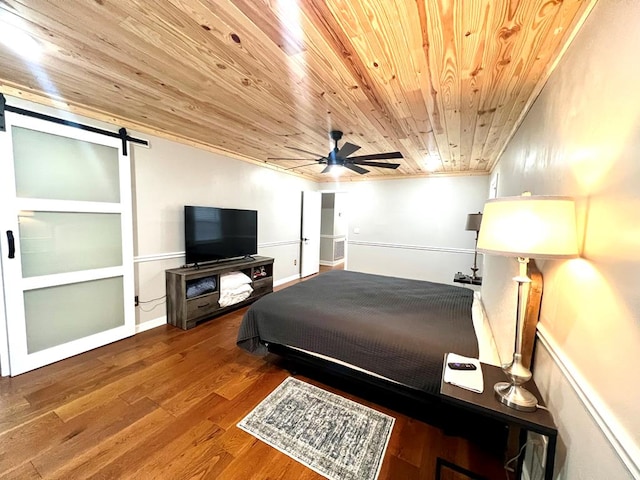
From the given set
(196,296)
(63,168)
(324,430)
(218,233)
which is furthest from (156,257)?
(324,430)

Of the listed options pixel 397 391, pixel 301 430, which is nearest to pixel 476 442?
pixel 397 391

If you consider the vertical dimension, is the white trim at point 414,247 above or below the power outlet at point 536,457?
above

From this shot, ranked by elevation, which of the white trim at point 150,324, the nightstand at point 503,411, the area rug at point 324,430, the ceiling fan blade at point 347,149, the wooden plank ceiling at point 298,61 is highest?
the wooden plank ceiling at point 298,61

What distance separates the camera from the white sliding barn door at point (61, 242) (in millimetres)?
2131

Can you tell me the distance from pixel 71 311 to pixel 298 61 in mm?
3062

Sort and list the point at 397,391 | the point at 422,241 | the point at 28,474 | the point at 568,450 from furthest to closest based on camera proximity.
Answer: the point at 422,241, the point at 397,391, the point at 28,474, the point at 568,450

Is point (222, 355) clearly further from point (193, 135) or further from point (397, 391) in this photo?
point (193, 135)

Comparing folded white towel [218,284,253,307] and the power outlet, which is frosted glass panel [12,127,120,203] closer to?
folded white towel [218,284,253,307]

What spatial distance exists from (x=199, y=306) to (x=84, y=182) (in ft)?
5.80

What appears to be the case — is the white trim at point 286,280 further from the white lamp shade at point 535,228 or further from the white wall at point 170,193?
the white lamp shade at point 535,228

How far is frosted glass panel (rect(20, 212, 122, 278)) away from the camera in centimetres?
223

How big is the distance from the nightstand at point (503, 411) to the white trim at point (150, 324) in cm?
329

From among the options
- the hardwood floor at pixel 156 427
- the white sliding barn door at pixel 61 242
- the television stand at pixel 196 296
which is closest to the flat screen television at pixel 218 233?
the television stand at pixel 196 296

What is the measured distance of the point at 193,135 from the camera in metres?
3.17
